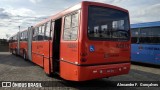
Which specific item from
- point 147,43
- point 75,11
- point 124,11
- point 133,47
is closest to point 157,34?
point 147,43

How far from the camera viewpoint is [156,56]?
15180 millimetres

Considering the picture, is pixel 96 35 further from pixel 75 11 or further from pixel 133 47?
pixel 133 47

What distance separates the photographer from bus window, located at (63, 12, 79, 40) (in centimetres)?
822

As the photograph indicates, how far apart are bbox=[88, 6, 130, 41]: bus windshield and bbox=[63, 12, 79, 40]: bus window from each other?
55 cm

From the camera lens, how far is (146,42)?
16.0 meters

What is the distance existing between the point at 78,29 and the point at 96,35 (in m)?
0.73

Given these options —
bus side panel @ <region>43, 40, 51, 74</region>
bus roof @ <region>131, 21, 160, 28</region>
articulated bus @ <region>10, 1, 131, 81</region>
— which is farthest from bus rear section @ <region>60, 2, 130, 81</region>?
bus roof @ <region>131, 21, 160, 28</region>

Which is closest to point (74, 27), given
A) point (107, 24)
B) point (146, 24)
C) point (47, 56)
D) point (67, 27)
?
point (67, 27)

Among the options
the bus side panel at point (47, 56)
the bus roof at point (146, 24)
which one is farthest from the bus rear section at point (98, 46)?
the bus roof at point (146, 24)

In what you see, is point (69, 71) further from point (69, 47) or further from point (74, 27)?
point (74, 27)

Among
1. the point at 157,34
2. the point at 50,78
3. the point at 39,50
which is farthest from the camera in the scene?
the point at 157,34

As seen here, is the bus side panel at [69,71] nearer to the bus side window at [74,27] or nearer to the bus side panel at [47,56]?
the bus side window at [74,27]

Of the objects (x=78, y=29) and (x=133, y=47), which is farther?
(x=133, y=47)

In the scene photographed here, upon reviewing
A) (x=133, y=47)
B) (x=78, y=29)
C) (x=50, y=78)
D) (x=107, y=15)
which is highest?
(x=107, y=15)
